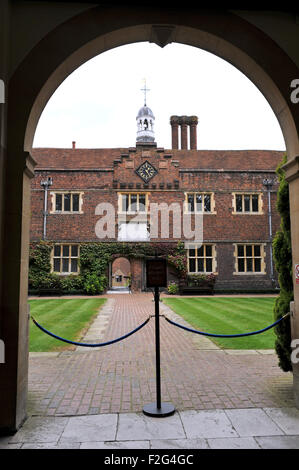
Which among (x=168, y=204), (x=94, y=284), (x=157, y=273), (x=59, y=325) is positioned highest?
(x=168, y=204)

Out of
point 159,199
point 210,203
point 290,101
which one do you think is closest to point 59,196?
point 159,199

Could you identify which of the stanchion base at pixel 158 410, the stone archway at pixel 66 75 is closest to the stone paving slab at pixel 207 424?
the stanchion base at pixel 158 410

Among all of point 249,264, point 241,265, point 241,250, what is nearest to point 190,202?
point 241,250

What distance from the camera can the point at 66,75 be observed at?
432 cm

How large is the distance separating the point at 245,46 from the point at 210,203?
17.7 metres

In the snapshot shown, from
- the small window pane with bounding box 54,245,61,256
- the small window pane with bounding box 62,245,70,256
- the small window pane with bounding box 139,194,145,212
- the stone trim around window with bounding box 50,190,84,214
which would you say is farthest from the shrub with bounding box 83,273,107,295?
the small window pane with bounding box 139,194,145,212

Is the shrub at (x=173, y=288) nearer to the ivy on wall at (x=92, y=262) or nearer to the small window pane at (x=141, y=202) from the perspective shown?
the ivy on wall at (x=92, y=262)

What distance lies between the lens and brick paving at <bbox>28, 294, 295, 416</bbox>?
4125 mm

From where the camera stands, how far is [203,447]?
302 cm

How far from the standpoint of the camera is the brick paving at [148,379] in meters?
4.12

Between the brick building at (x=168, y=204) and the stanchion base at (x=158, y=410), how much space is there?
16.7m

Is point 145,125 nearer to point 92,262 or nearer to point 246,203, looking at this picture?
point 246,203

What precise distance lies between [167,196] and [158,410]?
18.1m

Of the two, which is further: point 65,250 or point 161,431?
point 65,250
